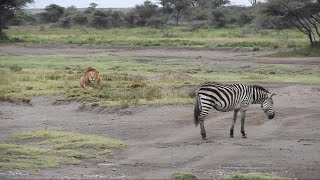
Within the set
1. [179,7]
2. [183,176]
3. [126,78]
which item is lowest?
[126,78]

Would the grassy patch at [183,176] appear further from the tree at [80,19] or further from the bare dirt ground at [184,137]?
the tree at [80,19]

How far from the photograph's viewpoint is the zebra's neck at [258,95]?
17.3m

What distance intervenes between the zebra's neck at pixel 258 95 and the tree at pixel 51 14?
8323cm

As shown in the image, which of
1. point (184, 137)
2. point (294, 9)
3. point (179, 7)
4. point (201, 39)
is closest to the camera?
point (184, 137)

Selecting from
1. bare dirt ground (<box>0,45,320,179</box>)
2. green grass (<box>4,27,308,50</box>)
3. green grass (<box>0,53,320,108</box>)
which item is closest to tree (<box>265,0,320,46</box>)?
green grass (<box>4,27,308,50</box>)

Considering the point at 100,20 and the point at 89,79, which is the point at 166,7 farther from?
the point at 89,79

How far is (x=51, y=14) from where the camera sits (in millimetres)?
98750

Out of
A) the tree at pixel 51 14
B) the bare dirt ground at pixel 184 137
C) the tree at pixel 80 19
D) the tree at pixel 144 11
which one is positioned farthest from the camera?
the tree at pixel 51 14

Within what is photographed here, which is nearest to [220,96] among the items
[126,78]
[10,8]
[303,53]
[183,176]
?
[183,176]

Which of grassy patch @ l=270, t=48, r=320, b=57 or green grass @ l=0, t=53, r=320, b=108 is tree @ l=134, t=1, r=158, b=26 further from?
grassy patch @ l=270, t=48, r=320, b=57

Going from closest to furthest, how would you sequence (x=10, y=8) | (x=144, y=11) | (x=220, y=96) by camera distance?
1. (x=220, y=96)
2. (x=10, y=8)
3. (x=144, y=11)

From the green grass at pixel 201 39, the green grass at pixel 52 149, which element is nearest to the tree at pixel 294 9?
the green grass at pixel 201 39

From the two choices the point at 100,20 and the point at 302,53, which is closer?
the point at 302,53

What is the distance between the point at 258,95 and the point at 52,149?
5827mm
